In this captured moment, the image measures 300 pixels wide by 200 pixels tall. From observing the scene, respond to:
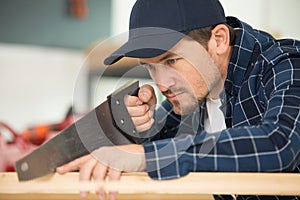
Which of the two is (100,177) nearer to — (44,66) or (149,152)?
(149,152)

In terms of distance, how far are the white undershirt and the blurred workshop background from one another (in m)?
2.21

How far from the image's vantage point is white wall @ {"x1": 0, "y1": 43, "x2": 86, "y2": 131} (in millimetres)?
3557

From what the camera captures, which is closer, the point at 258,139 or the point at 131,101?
the point at 258,139

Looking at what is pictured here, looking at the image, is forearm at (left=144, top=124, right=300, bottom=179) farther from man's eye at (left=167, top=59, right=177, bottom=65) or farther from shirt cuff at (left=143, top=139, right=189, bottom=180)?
man's eye at (left=167, top=59, right=177, bottom=65)

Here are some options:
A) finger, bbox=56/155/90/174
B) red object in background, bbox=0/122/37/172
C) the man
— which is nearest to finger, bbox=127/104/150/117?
the man

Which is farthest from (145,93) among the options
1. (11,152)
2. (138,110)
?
(11,152)

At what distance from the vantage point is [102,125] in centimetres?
85

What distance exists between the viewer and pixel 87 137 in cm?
79

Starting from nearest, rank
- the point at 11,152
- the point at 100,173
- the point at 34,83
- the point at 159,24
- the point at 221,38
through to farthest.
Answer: the point at 100,173, the point at 159,24, the point at 221,38, the point at 11,152, the point at 34,83

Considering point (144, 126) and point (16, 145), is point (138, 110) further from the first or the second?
point (16, 145)

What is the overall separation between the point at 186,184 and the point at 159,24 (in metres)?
0.32

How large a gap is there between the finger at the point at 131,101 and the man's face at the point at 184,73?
45mm

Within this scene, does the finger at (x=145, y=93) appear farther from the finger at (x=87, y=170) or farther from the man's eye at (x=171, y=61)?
the finger at (x=87, y=170)

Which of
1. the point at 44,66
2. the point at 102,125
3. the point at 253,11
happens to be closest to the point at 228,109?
the point at 102,125
